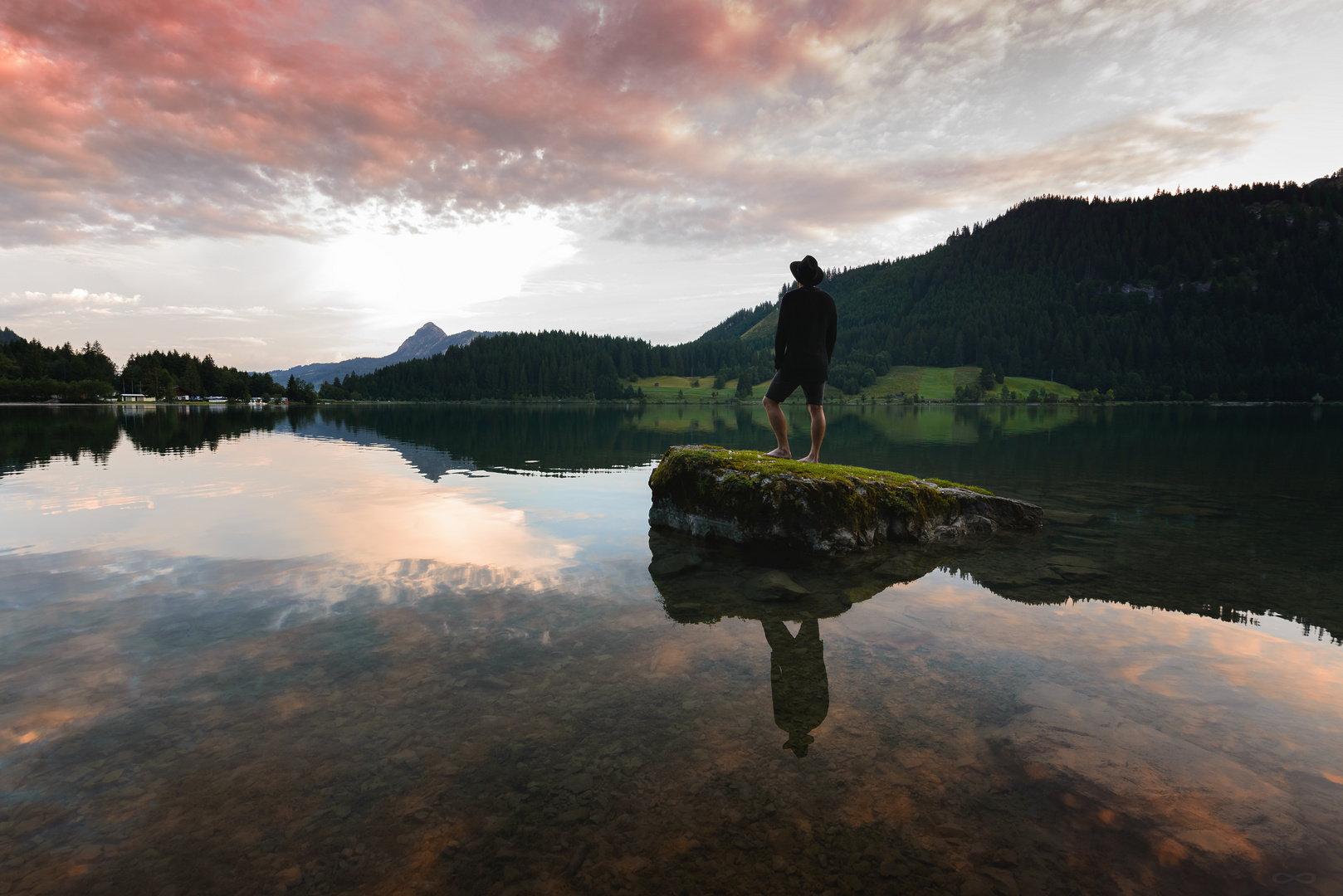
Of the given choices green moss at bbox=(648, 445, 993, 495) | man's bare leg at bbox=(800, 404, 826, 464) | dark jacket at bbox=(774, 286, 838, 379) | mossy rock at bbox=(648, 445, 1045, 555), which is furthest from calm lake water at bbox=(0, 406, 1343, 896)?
dark jacket at bbox=(774, 286, 838, 379)

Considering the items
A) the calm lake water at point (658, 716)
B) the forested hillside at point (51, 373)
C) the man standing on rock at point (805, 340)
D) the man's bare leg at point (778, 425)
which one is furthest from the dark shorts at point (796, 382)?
the forested hillside at point (51, 373)

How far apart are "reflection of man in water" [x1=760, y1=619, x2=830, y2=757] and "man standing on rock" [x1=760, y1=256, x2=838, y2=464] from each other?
7038 millimetres

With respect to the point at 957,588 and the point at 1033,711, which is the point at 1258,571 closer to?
the point at 957,588

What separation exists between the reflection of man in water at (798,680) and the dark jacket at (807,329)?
7652 millimetres

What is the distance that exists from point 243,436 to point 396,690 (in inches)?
1808

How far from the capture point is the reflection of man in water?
526 centimetres

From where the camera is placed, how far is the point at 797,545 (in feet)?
38.4

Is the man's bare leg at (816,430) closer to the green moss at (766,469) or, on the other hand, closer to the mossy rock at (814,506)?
the green moss at (766,469)

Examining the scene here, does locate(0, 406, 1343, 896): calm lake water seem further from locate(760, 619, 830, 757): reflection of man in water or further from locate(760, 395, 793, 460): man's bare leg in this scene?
locate(760, 395, 793, 460): man's bare leg

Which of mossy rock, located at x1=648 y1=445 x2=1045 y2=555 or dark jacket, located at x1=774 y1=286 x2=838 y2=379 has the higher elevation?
dark jacket, located at x1=774 y1=286 x2=838 y2=379

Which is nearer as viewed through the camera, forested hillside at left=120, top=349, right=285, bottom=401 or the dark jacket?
the dark jacket

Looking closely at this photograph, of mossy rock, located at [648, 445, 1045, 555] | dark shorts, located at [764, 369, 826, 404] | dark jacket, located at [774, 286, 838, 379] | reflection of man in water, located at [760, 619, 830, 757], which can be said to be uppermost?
dark jacket, located at [774, 286, 838, 379]

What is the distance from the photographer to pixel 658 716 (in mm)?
5367

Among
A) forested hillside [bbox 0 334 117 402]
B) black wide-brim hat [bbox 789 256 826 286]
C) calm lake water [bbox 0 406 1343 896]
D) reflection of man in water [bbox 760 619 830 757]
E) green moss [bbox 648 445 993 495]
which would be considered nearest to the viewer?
calm lake water [bbox 0 406 1343 896]
